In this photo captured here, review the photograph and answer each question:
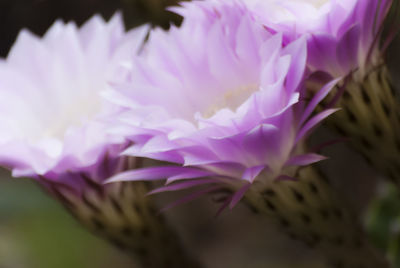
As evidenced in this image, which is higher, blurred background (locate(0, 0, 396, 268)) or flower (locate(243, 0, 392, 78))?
flower (locate(243, 0, 392, 78))

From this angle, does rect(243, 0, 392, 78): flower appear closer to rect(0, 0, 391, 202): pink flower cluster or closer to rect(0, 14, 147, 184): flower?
rect(0, 0, 391, 202): pink flower cluster

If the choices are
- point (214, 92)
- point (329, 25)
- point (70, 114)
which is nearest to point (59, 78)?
point (70, 114)

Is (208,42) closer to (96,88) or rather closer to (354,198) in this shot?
(96,88)

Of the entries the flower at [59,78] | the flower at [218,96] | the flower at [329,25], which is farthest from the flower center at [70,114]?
the flower at [329,25]

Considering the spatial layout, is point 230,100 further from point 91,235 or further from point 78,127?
point 91,235

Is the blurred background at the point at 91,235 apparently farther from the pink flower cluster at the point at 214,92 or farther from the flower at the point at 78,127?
the pink flower cluster at the point at 214,92

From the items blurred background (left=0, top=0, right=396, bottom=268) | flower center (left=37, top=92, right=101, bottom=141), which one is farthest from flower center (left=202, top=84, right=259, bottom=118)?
blurred background (left=0, top=0, right=396, bottom=268)
